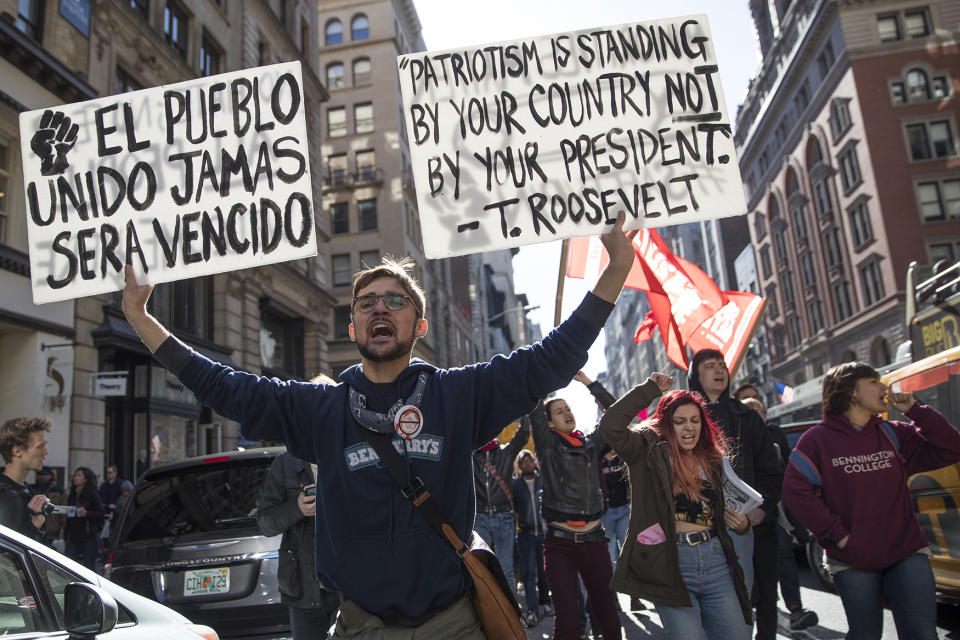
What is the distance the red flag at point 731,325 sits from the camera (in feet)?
27.0

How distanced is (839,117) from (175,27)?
3696 centimetres

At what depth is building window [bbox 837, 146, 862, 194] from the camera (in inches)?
1683

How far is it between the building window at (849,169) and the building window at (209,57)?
33.9 m

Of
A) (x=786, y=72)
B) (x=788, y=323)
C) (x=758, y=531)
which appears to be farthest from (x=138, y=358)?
(x=788, y=323)

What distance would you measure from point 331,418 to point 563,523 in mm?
3609

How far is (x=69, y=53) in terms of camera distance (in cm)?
1559

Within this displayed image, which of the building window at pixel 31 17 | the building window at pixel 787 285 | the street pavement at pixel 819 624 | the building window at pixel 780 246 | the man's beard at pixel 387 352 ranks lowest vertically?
the street pavement at pixel 819 624

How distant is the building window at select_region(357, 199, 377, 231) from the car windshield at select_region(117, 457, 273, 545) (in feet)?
130

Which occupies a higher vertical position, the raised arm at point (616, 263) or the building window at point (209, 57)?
the building window at point (209, 57)

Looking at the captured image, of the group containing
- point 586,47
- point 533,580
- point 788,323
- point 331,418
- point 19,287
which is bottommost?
point 533,580

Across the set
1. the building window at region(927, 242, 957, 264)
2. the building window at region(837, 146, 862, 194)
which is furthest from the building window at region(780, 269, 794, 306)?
the building window at region(927, 242, 957, 264)

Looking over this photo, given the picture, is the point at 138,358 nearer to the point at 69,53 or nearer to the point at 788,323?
the point at 69,53

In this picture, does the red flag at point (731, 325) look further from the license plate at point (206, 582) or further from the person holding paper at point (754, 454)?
the license plate at point (206, 582)

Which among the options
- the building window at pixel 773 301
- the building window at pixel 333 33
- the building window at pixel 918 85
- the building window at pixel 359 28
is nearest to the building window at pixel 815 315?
the building window at pixel 773 301
